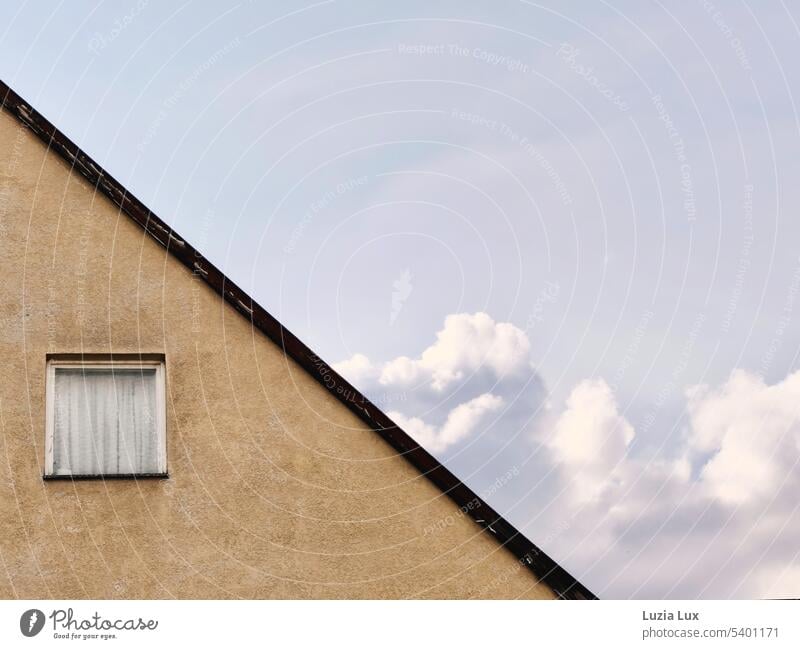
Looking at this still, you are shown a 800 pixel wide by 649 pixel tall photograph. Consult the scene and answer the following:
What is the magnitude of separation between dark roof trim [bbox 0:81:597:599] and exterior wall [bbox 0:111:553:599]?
0.33ft

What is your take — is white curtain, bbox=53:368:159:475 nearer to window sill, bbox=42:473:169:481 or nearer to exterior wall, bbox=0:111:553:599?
window sill, bbox=42:473:169:481

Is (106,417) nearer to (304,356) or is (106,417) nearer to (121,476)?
(121,476)

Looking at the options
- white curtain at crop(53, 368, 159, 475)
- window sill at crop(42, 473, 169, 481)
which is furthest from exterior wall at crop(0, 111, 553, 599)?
white curtain at crop(53, 368, 159, 475)

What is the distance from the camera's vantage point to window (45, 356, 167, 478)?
14.3m

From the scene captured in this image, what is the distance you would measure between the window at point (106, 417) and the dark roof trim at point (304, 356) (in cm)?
111

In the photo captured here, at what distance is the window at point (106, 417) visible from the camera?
46.9 feet

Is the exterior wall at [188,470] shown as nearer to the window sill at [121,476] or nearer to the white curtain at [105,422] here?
the window sill at [121,476]

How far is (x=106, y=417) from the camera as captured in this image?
1466 centimetres

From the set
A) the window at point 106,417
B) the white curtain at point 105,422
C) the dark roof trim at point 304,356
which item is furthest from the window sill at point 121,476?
the dark roof trim at point 304,356

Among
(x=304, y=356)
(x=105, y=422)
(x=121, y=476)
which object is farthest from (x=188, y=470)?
(x=304, y=356)

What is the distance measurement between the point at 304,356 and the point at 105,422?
2.17 metres
